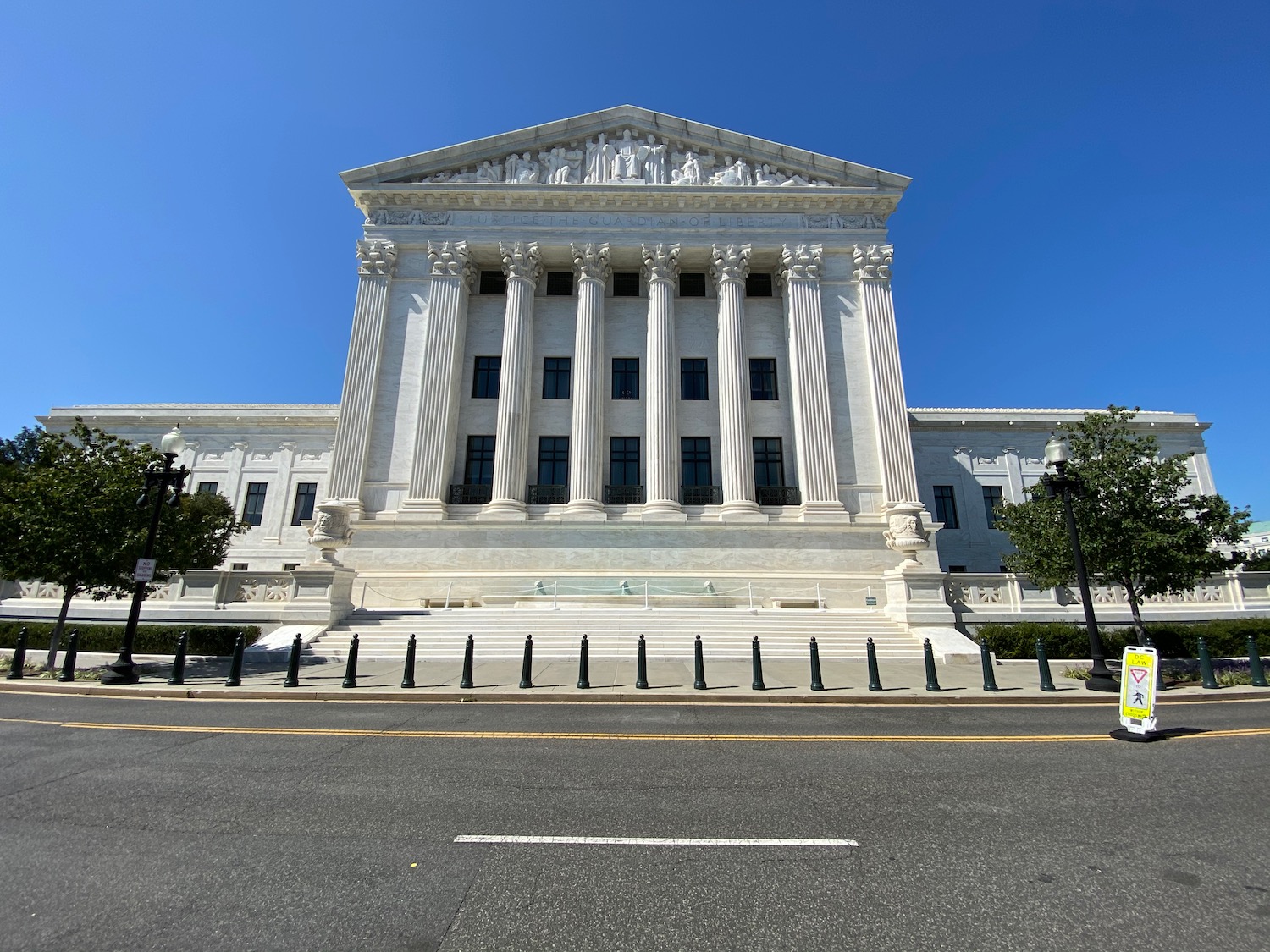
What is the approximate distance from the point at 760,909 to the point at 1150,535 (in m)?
18.1

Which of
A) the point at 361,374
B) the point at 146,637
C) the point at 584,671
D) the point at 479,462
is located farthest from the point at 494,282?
the point at 584,671

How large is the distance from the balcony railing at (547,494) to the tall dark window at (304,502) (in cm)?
1904

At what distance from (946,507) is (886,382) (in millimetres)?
12332

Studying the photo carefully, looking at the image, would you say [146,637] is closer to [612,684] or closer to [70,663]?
[70,663]

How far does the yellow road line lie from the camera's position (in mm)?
7965

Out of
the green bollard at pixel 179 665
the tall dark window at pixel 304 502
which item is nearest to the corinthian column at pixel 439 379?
the green bollard at pixel 179 665

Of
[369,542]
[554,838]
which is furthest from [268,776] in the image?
[369,542]

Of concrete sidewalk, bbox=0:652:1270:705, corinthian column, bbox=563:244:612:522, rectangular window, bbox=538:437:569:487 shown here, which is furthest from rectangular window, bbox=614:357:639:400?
concrete sidewalk, bbox=0:652:1270:705

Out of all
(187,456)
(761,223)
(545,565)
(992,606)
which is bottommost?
(992,606)

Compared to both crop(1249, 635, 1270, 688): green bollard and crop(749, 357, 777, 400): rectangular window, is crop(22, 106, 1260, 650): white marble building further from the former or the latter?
crop(1249, 635, 1270, 688): green bollard

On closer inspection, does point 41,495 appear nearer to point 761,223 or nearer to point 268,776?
point 268,776

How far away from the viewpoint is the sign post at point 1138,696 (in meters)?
7.96

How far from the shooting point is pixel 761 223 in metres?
32.0

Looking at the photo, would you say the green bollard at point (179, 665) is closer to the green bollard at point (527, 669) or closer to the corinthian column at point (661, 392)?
the green bollard at point (527, 669)
